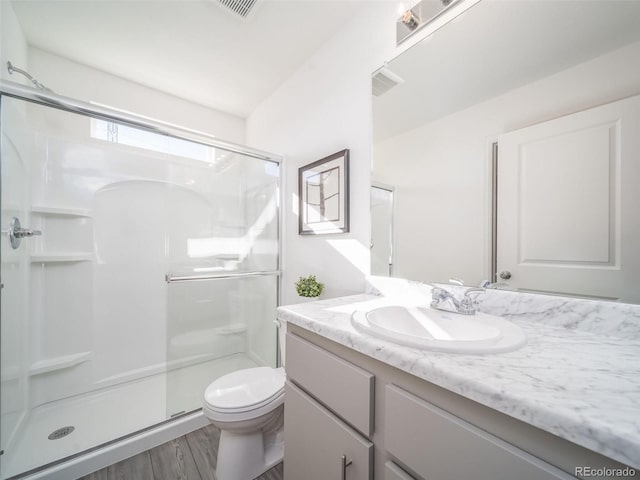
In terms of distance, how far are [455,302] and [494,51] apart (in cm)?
95

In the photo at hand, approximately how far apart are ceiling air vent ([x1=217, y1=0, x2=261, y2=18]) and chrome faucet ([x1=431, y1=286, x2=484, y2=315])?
5.67ft

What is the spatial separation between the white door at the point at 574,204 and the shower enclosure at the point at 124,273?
1.54 metres

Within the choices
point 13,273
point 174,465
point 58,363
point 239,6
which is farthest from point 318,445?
point 239,6

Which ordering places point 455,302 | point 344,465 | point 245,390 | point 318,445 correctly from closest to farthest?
point 344,465 → point 318,445 → point 455,302 → point 245,390

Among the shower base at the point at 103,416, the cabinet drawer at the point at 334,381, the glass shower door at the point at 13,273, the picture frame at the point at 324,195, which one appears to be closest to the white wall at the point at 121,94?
the glass shower door at the point at 13,273

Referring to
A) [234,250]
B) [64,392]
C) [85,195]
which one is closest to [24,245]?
[85,195]

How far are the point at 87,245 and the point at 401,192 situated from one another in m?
2.21

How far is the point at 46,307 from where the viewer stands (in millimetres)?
1703

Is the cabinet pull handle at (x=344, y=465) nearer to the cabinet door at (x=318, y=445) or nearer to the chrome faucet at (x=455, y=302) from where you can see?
the cabinet door at (x=318, y=445)

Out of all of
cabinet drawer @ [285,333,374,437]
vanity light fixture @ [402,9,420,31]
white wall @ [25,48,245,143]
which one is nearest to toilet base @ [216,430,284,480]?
cabinet drawer @ [285,333,374,437]

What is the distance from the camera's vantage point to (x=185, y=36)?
161cm

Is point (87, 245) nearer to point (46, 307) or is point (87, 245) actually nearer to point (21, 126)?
point (46, 307)

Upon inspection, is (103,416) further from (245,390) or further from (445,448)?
(445,448)

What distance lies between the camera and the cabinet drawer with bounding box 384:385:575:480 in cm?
41
